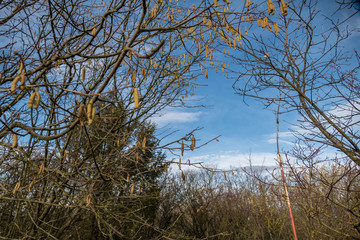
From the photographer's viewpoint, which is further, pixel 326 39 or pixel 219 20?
pixel 326 39

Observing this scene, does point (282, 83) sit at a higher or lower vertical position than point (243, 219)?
higher

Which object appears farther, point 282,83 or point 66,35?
point 282,83

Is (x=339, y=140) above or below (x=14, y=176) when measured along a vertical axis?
above

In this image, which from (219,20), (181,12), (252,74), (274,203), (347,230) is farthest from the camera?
(274,203)

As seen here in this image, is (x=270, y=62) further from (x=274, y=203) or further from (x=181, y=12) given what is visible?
(x=274, y=203)

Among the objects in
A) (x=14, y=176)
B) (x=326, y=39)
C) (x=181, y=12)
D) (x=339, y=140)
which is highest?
(x=326, y=39)

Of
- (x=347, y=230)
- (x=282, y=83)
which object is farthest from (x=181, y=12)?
(x=347, y=230)

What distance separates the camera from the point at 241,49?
17.7ft

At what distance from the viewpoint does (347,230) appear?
5.92m

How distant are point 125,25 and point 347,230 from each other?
6.85 metres

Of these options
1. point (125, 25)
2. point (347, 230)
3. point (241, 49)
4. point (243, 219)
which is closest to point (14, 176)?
point (125, 25)

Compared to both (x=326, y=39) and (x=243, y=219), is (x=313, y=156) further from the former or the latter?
(x=243, y=219)

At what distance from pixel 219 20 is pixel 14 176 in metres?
4.46

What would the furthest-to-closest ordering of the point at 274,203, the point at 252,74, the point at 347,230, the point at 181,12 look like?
the point at 274,203, the point at 347,230, the point at 252,74, the point at 181,12
